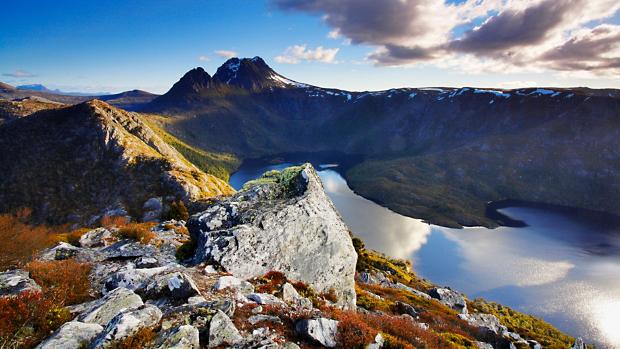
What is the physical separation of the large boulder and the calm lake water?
81848 mm

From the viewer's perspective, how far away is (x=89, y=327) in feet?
18.7

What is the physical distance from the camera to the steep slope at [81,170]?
85.6 m

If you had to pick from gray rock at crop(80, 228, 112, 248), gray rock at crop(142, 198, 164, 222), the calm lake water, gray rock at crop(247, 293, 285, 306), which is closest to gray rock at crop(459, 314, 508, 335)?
gray rock at crop(247, 293, 285, 306)

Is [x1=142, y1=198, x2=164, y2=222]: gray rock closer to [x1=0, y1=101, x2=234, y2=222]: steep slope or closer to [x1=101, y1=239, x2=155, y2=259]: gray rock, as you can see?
[x1=0, y1=101, x2=234, y2=222]: steep slope

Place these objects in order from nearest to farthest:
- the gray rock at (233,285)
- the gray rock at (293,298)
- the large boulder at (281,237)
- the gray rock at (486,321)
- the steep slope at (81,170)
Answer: the gray rock at (233,285) < the gray rock at (293,298) < the large boulder at (281,237) < the gray rock at (486,321) < the steep slope at (81,170)

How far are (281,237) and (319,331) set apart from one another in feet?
18.8

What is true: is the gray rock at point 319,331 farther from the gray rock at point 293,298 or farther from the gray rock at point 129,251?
the gray rock at point 129,251

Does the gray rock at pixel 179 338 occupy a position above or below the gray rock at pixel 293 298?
above

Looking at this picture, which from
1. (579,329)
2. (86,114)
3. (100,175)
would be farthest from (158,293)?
(86,114)

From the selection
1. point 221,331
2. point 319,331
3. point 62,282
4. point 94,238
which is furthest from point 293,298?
point 94,238

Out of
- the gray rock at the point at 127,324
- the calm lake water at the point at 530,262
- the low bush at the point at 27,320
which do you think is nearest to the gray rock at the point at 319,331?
the gray rock at the point at 127,324

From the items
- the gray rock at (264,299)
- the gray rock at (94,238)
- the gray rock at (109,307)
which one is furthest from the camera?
the gray rock at (94,238)

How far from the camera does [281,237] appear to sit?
12500 millimetres

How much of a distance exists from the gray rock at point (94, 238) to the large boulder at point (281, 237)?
12263mm
